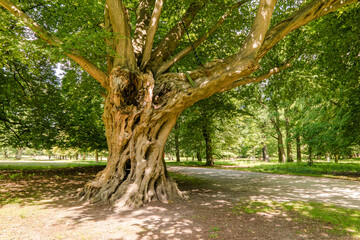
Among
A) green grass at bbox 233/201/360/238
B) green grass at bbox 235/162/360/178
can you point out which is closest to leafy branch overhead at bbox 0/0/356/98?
green grass at bbox 233/201/360/238

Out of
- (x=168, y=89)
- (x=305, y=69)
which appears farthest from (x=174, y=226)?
(x=305, y=69)

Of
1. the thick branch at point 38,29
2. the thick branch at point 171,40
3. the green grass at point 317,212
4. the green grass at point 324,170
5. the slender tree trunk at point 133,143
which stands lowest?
the green grass at point 324,170

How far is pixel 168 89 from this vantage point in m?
6.05

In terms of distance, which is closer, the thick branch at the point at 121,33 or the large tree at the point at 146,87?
the large tree at the point at 146,87

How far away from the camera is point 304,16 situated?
5168 millimetres

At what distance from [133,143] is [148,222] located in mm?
2550

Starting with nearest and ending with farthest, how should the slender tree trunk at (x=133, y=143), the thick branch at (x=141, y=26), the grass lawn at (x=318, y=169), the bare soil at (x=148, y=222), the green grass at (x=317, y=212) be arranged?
the bare soil at (x=148, y=222) < the green grass at (x=317, y=212) < the slender tree trunk at (x=133, y=143) < the thick branch at (x=141, y=26) < the grass lawn at (x=318, y=169)

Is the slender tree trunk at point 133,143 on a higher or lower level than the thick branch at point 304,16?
lower

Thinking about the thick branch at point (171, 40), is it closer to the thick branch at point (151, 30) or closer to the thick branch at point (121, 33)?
the thick branch at point (151, 30)

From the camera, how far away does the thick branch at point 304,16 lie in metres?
5.04

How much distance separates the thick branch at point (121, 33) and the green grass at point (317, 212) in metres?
5.23

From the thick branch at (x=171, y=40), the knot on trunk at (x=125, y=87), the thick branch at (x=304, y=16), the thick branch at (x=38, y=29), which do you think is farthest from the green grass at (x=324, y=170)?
the thick branch at (x=38, y=29)

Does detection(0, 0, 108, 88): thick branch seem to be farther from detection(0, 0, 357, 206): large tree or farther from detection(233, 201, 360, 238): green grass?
detection(233, 201, 360, 238): green grass

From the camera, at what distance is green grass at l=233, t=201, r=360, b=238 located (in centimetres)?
364
